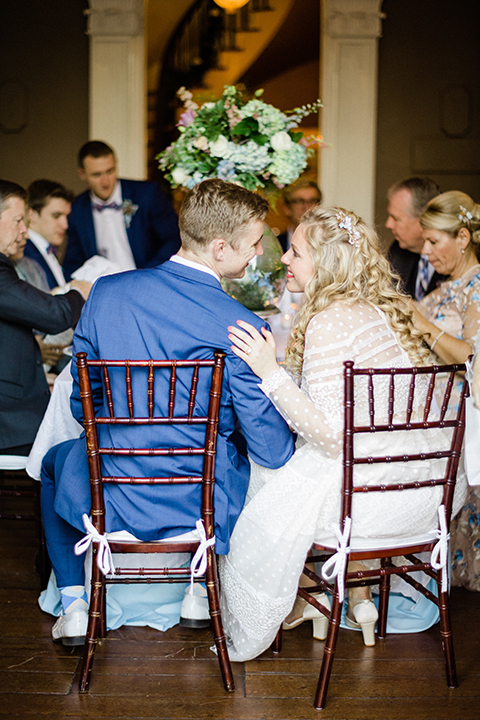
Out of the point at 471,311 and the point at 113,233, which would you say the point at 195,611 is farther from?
the point at 113,233

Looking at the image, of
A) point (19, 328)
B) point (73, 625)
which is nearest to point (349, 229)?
point (19, 328)

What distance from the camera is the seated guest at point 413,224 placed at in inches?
135

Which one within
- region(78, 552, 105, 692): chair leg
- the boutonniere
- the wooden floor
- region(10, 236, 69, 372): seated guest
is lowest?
the wooden floor

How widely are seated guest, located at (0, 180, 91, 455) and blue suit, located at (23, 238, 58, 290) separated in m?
0.73

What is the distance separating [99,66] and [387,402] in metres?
4.82

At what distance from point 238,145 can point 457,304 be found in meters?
1.03

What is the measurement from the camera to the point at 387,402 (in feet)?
6.40

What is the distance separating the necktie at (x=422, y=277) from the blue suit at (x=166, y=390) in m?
1.80

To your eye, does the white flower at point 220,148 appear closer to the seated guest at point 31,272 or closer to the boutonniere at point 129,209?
the seated guest at point 31,272

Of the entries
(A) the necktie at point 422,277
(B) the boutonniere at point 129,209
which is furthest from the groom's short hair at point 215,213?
(B) the boutonniere at point 129,209

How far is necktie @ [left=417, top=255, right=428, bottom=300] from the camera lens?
3.50 meters

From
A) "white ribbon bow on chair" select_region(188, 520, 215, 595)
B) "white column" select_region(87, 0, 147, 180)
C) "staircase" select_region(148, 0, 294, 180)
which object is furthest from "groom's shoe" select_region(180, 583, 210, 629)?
"staircase" select_region(148, 0, 294, 180)

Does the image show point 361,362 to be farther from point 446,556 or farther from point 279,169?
point 279,169

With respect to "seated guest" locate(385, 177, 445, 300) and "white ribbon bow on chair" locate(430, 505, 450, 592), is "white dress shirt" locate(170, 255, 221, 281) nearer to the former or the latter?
"white ribbon bow on chair" locate(430, 505, 450, 592)
